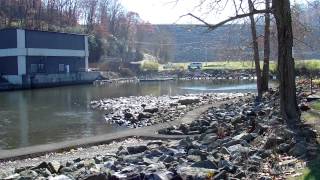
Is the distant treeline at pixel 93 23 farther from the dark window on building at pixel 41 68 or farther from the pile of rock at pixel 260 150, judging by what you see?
the pile of rock at pixel 260 150

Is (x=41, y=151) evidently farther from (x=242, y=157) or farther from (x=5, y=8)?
(x=5, y=8)

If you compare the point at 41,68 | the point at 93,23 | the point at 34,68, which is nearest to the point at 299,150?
the point at 34,68

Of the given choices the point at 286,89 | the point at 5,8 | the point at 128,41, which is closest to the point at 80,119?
the point at 286,89

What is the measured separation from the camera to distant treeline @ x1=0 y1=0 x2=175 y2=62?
95750 millimetres

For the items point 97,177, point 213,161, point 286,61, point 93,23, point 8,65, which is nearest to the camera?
point 97,177

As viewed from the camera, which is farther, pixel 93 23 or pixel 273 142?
pixel 93 23

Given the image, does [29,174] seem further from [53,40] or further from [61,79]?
[53,40]

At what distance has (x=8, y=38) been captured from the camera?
69.8 metres

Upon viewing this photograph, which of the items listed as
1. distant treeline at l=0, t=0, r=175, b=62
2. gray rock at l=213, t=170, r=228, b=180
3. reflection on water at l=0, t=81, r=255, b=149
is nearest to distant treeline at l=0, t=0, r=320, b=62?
distant treeline at l=0, t=0, r=175, b=62

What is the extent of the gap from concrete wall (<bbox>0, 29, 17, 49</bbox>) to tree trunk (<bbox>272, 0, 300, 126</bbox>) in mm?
59593

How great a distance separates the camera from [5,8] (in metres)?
95.2

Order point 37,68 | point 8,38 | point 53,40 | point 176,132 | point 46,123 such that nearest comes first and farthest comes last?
1. point 176,132
2. point 46,123
3. point 8,38
4. point 37,68
5. point 53,40

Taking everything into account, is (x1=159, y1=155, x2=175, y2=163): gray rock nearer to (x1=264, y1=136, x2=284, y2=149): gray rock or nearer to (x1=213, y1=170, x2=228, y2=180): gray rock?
(x1=264, y1=136, x2=284, y2=149): gray rock

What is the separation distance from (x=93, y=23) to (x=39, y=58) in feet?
131
